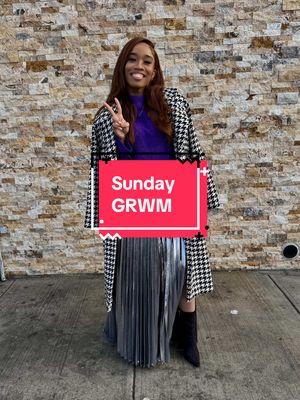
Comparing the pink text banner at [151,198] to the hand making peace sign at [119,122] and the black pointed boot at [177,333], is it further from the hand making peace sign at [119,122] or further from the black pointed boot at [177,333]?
the black pointed boot at [177,333]

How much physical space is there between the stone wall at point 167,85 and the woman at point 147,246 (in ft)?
4.73

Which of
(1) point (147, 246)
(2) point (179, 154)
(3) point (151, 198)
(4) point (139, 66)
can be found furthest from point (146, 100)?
(1) point (147, 246)

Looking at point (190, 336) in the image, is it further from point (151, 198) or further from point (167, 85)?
point (167, 85)

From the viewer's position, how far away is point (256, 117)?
11.5 ft

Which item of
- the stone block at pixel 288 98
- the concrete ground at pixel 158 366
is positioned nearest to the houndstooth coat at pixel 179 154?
the concrete ground at pixel 158 366

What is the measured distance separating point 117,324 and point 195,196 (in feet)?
3.34

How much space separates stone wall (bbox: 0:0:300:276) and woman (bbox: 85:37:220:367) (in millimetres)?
1443

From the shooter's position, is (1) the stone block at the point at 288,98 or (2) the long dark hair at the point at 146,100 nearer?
(2) the long dark hair at the point at 146,100

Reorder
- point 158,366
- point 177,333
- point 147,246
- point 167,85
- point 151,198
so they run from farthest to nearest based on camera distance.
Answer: point 167,85, point 177,333, point 158,366, point 147,246, point 151,198

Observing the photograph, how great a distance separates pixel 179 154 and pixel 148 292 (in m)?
0.82

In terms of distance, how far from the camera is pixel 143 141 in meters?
2.00

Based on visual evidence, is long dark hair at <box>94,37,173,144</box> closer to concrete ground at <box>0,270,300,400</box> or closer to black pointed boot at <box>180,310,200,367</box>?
black pointed boot at <box>180,310,200,367</box>

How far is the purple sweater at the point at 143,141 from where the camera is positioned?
199 centimetres

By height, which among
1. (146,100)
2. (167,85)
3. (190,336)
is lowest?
(190,336)
